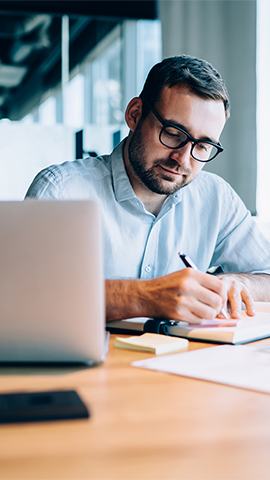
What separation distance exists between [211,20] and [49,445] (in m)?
3.51

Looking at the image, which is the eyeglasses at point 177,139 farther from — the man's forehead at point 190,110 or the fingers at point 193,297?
the fingers at point 193,297

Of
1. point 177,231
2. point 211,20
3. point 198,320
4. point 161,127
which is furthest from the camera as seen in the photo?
point 211,20

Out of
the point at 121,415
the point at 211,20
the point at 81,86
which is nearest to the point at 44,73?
the point at 81,86

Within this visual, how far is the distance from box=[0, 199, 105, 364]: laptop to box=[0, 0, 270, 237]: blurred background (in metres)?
2.74

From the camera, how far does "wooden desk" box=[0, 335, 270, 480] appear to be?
438 millimetres

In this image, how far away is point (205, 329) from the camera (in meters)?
0.97

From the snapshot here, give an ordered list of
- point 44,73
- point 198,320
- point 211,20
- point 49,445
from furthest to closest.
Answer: point 44,73
point 211,20
point 198,320
point 49,445

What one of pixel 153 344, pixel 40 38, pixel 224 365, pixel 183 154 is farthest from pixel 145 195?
pixel 40 38

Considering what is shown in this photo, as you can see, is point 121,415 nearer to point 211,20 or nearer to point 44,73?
point 211,20

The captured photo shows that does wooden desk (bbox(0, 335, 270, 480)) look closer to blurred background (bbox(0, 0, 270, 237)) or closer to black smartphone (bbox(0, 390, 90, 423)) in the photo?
black smartphone (bbox(0, 390, 90, 423))

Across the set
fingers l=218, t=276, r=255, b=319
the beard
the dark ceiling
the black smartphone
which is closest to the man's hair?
the beard

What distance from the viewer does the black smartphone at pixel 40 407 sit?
1.76ft

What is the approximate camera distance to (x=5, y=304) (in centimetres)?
73

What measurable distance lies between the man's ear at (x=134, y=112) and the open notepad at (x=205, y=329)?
83cm
